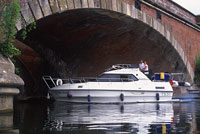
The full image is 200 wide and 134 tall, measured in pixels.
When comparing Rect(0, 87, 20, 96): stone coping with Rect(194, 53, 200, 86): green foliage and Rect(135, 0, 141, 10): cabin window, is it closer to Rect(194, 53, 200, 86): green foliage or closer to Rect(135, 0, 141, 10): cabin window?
Rect(135, 0, 141, 10): cabin window

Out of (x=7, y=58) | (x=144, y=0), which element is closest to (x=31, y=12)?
(x=7, y=58)

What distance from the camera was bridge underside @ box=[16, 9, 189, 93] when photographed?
44.8 ft

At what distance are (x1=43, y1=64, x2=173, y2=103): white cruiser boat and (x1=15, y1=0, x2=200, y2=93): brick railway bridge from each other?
2.13 m

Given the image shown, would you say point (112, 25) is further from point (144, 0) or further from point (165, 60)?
point (165, 60)

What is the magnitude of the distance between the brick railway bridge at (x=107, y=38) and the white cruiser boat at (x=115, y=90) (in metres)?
2.13

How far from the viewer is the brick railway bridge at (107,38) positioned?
42.2 feet

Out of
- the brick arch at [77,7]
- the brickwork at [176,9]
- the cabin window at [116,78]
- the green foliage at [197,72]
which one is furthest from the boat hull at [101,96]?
the green foliage at [197,72]

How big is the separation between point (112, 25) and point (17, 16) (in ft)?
24.6

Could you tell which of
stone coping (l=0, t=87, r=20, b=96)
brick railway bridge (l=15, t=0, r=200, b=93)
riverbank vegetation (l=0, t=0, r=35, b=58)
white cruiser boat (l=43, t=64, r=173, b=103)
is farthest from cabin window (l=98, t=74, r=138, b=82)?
stone coping (l=0, t=87, r=20, b=96)

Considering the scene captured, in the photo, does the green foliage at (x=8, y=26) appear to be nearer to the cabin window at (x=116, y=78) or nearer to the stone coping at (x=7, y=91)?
the stone coping at (x=7, y=91)

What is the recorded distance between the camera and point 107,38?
658 inches

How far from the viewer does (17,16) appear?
26.5 feet

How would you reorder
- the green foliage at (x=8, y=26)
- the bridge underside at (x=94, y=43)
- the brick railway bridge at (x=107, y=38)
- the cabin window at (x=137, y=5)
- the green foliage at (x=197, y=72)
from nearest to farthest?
the green foliage at (x=8, y=26) < the brick railway bridge at (x=107, y=38) < the bridge underside at (x=94, y=43) < the cabin window at (x=137, y=5) < the green foliage at (x=197, y=72)

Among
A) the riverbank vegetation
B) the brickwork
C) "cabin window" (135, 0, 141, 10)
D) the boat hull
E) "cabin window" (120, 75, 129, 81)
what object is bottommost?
the boat hull
